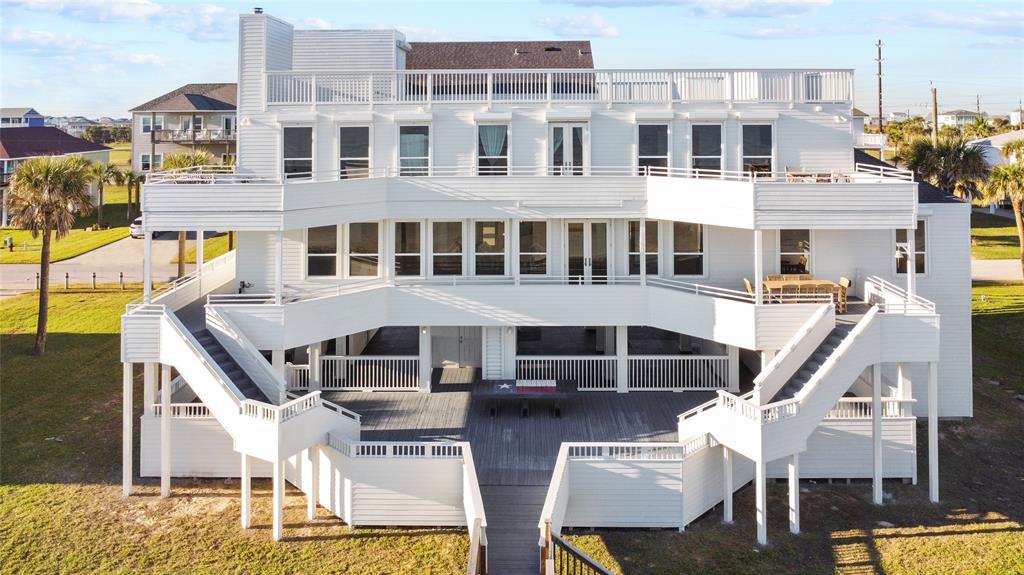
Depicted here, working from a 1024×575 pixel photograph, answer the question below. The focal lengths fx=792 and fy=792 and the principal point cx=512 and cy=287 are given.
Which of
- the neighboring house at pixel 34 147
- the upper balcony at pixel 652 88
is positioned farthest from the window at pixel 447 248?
the neighboring house at pixel 34 147

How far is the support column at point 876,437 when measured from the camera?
17844 mm

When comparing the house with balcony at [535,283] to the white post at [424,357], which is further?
the white post at [424,357]

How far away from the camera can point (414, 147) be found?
75.6ft

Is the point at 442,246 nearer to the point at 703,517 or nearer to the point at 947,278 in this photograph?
the point at 703,517

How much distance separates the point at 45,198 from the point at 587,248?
18.9 m

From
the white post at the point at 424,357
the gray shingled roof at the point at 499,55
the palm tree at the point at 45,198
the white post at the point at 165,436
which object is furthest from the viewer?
the gray shingled roof at the point at 499,55

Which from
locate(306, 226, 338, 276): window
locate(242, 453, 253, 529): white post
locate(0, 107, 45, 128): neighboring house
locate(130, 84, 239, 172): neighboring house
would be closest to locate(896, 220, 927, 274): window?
locate(306, 226, 338, 276): window

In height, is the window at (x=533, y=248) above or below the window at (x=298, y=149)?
below

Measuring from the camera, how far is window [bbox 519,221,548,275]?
2286 centimetres

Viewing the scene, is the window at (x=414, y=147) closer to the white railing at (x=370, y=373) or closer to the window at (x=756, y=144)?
the white railing at (x=370, y=373)

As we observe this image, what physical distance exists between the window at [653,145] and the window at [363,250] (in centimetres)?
798

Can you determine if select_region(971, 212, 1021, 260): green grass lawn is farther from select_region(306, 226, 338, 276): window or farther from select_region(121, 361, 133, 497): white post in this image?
select_region(121, 361, 133, 497): white post

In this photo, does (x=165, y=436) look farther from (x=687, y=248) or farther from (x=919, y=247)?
(x=919, y=247)

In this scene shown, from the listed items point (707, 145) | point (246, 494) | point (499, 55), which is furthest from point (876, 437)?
point (499, 55)
